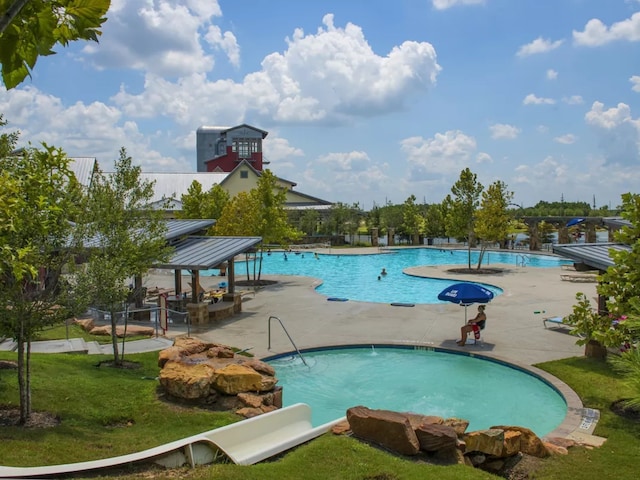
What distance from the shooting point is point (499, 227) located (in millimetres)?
37312

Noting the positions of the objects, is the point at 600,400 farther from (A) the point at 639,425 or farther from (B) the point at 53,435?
(B) the point at 53,435

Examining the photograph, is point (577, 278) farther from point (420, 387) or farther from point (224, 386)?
point (224, 386)

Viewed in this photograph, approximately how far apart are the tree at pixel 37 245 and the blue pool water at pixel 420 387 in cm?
625

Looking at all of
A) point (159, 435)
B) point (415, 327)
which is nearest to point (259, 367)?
point (159, 435)

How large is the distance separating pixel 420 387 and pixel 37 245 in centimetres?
1000

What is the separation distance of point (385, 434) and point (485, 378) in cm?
706

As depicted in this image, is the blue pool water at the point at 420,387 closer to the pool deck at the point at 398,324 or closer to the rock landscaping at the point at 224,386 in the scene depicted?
the pool deck at the point at 398,324

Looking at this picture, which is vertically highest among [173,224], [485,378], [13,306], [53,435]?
Answer: [173,224]

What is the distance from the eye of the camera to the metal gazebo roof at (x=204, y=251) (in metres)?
19.9

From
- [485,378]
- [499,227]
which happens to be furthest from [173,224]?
[499,227]

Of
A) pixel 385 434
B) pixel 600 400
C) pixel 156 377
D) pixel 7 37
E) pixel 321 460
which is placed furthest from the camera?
pixel 156 377

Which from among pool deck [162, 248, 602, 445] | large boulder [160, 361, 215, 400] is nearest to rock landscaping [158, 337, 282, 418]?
large boulder [160, 361, 215, 400]

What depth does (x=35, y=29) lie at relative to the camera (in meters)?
2.03

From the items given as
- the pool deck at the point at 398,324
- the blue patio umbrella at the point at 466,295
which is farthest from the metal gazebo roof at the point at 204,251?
the blue patio umbrella at the point at 466,295
